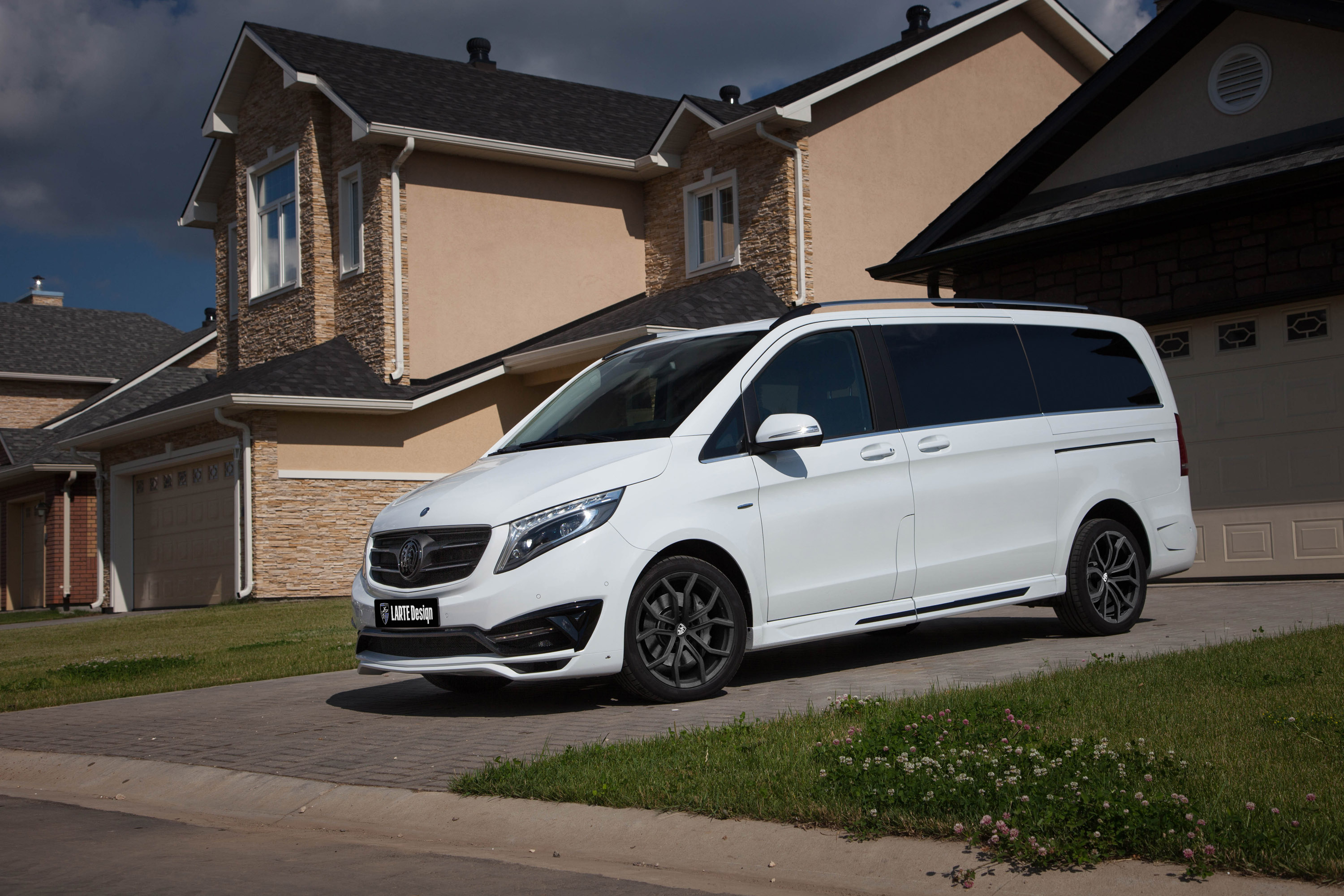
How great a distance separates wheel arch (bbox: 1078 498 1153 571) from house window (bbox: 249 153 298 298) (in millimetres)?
18367

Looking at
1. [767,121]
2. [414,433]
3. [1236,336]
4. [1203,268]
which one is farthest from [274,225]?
[1236,336]

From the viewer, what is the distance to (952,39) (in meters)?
22.2

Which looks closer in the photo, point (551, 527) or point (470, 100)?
point (551, 527)

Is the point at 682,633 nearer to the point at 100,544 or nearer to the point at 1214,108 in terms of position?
the point at 1214,108

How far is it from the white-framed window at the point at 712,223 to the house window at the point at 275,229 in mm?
7200

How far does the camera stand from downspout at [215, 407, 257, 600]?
20.5 m

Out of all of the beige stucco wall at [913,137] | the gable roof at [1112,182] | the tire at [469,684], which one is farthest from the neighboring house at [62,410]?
the tire at [469,684]

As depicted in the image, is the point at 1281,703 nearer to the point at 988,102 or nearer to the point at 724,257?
the point at 724,257

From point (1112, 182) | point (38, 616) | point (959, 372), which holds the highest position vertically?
point (1112, 182)

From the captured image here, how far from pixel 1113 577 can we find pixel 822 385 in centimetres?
267

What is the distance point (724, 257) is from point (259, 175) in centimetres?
962

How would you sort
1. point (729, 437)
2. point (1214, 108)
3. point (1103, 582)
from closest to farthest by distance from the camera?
point (729, 437) → point (1103, 582) → point (1214, 108)

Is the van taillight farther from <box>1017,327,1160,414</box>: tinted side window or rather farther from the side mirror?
the side mirror

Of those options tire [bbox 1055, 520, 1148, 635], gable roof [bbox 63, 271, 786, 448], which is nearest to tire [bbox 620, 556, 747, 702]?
tire [bbox 1055, 520, 1148, 635]
